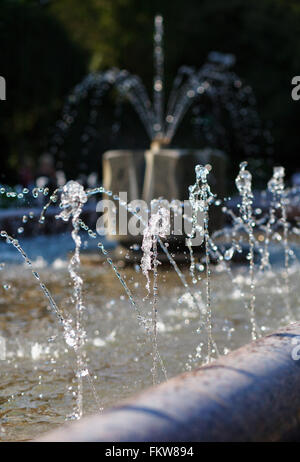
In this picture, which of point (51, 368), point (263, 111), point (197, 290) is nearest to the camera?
point (51, 368)

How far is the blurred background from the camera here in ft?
63.6

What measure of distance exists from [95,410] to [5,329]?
1.74 m

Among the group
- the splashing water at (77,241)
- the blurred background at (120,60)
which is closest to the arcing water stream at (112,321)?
the splashing water at (77,241)

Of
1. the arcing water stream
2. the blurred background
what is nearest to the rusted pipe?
the arcing water stream

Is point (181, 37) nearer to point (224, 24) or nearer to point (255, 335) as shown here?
point (224, 24)

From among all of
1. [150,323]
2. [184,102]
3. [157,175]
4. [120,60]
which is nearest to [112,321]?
[150,323]

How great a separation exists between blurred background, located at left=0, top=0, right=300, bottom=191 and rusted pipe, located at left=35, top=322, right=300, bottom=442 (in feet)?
52.5

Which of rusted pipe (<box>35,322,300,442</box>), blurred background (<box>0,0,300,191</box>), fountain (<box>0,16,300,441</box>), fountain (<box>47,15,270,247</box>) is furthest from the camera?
fountain (<box>47,15,270,247</box>)

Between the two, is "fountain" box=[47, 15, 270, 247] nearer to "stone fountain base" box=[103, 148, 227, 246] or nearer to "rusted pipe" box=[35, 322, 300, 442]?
"stone fountain base" box=[103, 148, 227, 246]

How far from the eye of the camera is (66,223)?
11.0 meters

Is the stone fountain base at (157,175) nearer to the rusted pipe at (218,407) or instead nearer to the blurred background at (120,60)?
the rusted pipe at (218,407)

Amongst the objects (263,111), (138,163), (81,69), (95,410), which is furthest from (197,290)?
(263,111)

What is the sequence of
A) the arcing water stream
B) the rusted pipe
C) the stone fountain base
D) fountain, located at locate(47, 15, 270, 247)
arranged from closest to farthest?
the rusted pipe → the arcing water stream → the stone fountain base → fountain, located at locate(47, 15, 270, 247)

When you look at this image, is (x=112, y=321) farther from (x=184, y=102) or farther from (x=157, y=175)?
(x=184, y=102)
